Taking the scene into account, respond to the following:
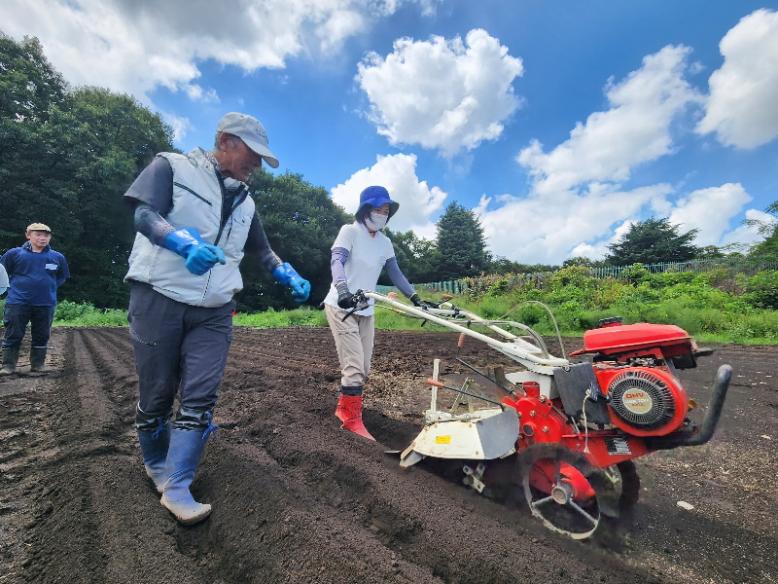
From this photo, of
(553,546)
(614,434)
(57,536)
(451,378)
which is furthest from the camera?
(451,378)

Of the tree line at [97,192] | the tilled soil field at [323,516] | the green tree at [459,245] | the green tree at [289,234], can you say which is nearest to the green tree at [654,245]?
the tree line at [97,192]

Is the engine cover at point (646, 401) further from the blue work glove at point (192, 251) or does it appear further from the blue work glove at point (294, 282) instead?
the blue work glove at point (192, 251)

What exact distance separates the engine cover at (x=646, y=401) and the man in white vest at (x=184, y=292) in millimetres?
2124

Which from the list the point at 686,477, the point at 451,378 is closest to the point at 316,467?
the point at 686,477

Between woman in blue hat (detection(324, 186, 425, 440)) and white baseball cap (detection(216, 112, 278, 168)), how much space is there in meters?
1.26

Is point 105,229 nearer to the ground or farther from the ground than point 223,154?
farther from the ground

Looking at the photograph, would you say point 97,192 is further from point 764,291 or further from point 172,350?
point 764,291

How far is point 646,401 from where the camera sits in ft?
6.81

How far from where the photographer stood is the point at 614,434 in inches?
88.0

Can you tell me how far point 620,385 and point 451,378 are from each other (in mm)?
3998

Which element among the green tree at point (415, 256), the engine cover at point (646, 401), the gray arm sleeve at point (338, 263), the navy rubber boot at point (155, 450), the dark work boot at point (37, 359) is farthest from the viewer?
the green tree at point (415, 256)

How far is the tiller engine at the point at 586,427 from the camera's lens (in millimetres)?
2092

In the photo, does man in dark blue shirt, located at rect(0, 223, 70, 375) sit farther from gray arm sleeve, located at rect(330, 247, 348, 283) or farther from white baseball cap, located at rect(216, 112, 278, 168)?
white baseball cap, located at rect(216, 112, 278, 168)

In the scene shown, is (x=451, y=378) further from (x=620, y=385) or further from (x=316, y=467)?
(x=620, y=385)
